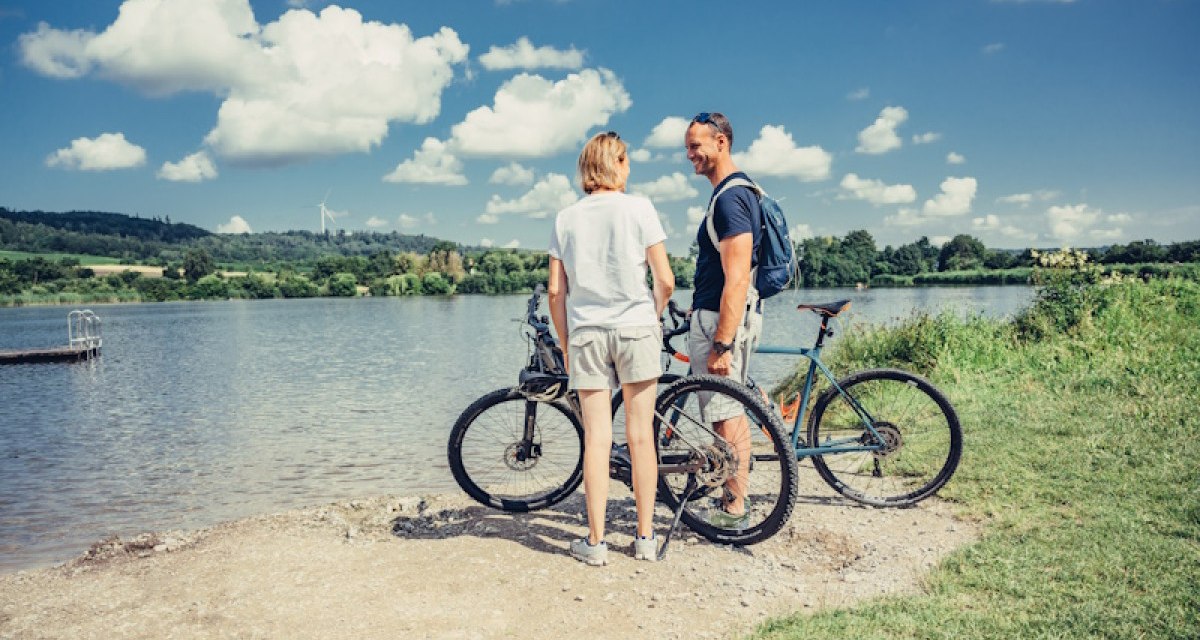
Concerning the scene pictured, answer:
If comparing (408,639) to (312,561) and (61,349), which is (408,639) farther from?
(61,349)

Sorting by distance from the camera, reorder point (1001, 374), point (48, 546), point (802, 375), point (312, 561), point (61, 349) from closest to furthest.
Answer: point (312, 561)
point (48, 546)
point (1001, 374)
point (802, 375)
point (61, 349)

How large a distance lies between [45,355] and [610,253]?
122 feet

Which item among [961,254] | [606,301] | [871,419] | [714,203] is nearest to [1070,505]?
[871,419]

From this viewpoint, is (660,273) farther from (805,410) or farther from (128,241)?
(128,241)

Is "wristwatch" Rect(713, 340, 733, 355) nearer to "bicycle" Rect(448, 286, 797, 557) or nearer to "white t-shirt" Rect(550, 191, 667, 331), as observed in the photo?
"bicycle" Rect(448, 286, 797, 557)

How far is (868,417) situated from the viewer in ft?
18.1

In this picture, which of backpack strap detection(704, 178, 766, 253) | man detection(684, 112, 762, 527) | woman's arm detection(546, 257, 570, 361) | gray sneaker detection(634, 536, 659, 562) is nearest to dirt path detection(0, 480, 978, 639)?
gray sneaker detection(634, 536, 659, 562)

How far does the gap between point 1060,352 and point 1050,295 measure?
3885 millimetres

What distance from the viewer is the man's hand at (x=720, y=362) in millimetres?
4727

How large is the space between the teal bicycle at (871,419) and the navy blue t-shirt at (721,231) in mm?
813

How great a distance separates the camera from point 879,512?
5.52 m

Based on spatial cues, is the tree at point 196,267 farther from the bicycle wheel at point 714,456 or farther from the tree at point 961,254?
the bicycle wheel at point 714,456

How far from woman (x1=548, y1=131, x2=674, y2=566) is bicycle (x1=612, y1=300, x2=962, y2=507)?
28.4 inches

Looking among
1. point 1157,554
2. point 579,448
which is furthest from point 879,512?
point 579,448
